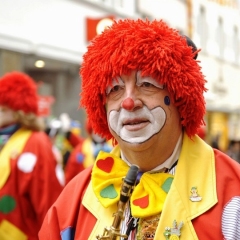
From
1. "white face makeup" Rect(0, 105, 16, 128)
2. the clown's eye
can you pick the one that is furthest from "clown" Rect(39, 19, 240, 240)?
"white face makeup" Rect(0, 105, 16, 128)

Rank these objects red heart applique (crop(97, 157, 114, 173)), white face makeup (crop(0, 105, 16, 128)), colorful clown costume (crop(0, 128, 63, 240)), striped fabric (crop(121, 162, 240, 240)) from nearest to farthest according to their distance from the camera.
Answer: striped fabric (crop(121, 162, 240, 240))
red heart applique (crop(97, 157, 114, 173))
colorful clown costume (crop(0, 128, 63, 240))
white face makeup (crop(0, 105, 16, 128))

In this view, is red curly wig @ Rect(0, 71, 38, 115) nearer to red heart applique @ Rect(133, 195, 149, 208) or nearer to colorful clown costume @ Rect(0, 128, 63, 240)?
colorful clown costume @ Rect(0, 128, 63, 240)

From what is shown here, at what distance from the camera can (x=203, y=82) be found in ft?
8.12

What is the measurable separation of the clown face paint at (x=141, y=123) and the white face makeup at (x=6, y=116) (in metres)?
2.17

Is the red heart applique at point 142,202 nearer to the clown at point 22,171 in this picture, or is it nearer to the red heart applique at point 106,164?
the red heart applique at point 106,164

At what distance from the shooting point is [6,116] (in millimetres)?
4422

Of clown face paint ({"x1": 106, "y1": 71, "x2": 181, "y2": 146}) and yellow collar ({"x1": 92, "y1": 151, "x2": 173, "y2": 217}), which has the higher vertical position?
clown face paint ({"x1": 106, "y1": 71, "x2": 181, "y2": 146})

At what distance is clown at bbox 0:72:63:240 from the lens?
Answer: 3980mm

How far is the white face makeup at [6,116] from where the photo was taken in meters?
4.40

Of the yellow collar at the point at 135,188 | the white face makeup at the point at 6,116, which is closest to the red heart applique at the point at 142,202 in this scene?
the yellow collar at the point at 135,188

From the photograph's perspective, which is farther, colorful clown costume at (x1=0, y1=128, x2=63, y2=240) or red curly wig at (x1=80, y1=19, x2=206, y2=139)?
colorful clown costume at (x1=0, y1=128, x2=63, y2=240)

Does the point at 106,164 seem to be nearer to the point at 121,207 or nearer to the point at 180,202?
the point at 121,207

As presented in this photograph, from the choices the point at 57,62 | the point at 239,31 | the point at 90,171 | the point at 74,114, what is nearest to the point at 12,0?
the point at 57,62

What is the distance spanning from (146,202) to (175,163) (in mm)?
234
